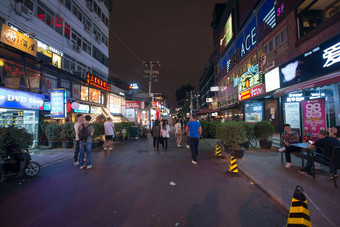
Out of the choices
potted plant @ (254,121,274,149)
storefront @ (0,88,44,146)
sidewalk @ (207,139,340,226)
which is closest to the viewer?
sidewalk @ (207,139,340,226)

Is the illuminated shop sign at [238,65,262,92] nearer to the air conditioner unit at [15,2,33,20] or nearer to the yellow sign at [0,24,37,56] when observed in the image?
the yellow sign at [0,24,37,56]

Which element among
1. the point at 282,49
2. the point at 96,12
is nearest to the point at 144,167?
the point at 282,49

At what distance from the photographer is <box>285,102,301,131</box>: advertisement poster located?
8.75 m

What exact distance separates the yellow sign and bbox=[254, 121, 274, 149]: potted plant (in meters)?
13.9

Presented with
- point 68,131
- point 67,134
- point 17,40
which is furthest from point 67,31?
point 67,134

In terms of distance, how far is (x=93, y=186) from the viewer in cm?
460

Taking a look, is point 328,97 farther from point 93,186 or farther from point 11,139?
point 11,139

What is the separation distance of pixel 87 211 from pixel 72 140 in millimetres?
8637

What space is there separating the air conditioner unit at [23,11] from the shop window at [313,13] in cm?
1766

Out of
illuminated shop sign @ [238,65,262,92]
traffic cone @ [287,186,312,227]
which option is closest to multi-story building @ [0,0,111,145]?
traffic cone @ [287,186,312,227]

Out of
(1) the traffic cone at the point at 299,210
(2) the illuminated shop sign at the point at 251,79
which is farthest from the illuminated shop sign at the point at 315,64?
(1) the traffic cone at the point at 299,210

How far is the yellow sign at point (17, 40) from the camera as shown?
27.1 feet

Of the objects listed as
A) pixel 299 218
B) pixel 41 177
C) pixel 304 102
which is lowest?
pixel 41 177

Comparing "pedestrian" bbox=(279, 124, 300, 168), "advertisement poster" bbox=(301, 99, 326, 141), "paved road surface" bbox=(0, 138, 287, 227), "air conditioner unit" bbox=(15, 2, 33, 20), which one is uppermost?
"air conditioner unit" bbox=(15, 2, 33, 20)
